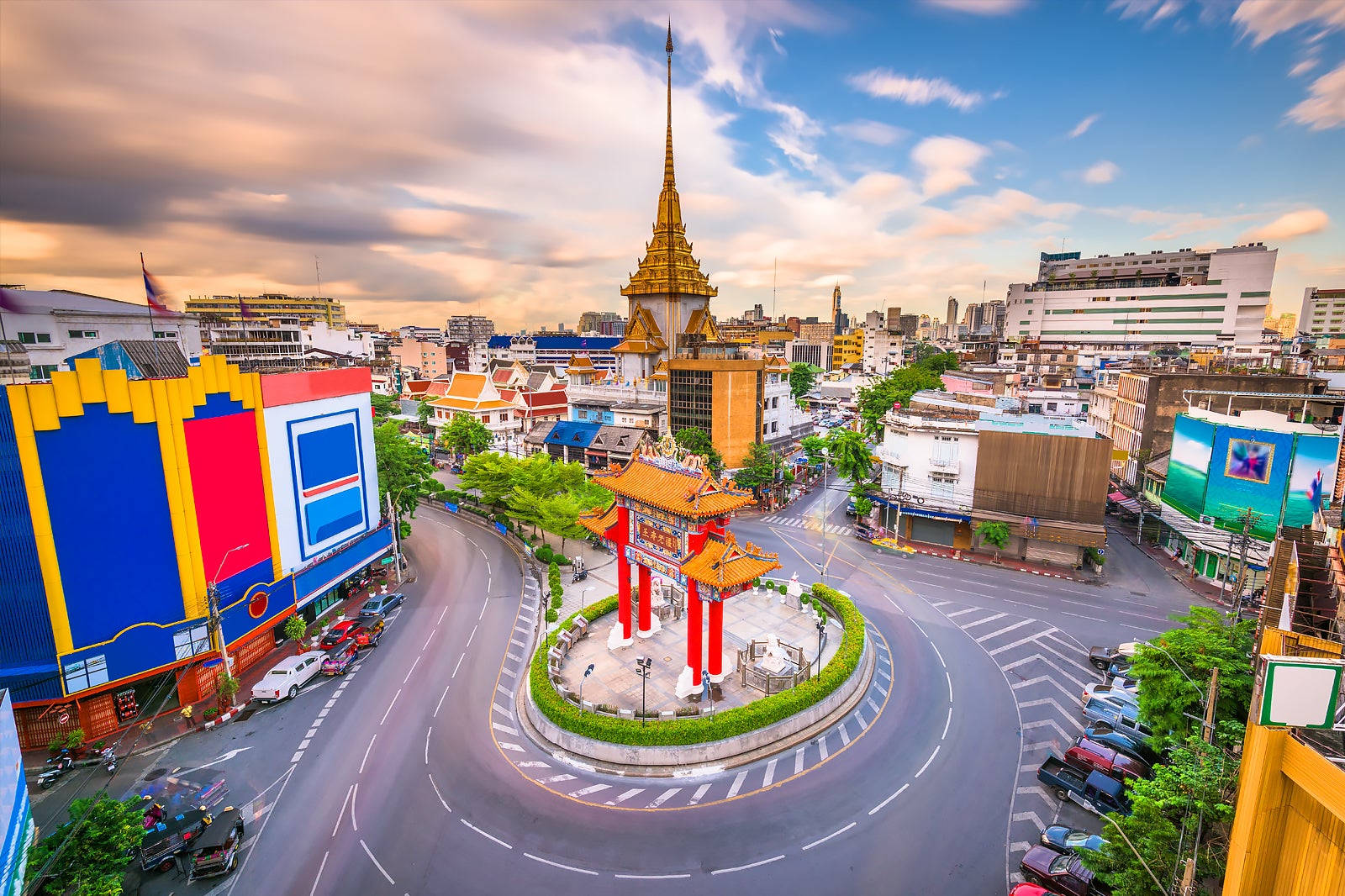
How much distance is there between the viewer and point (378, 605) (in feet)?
119

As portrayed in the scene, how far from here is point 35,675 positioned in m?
22.9

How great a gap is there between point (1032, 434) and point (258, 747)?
1986 inches

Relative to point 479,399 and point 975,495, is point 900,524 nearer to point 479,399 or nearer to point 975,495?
point 975,495

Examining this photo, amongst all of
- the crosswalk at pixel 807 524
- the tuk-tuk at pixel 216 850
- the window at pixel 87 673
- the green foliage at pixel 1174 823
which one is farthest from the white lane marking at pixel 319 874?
the crosswalk at pixel 807 524

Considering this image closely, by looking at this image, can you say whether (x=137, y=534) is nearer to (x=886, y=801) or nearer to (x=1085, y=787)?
(x=886, y=801)

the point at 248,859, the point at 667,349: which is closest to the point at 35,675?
the point at 248,859

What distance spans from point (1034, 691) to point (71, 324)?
82938 millimetres

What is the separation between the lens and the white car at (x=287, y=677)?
27344mm

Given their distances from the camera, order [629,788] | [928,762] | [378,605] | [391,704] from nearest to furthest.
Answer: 1. [629,788]
2. [928,762]
3. [391,704]
4. [378,605]

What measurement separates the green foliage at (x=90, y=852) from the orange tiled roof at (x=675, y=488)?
19.7 metres

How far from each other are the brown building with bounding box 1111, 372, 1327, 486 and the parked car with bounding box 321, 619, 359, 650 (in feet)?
189

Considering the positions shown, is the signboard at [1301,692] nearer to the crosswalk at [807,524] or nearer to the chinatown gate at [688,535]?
the chinatown gate at [688,535]

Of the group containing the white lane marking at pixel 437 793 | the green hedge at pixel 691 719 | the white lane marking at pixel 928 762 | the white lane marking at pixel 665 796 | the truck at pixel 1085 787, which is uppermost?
the green hedge at pixel 691 719

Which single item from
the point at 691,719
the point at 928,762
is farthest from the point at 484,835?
the point at 928,762
